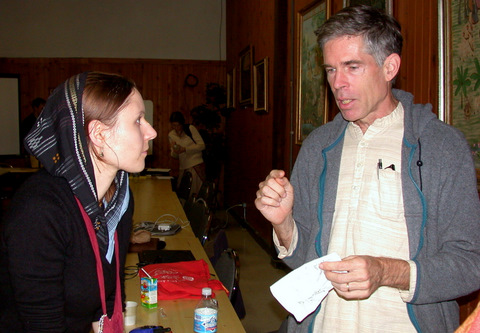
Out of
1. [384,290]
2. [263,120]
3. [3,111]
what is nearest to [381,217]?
[384,290]

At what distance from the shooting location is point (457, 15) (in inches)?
89.0

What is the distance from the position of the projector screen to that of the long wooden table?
5.54m

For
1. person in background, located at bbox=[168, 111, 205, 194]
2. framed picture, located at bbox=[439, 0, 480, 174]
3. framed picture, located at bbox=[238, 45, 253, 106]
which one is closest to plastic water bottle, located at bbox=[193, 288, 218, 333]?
framed picture, located at bbox=[439, 0, 480, 174]

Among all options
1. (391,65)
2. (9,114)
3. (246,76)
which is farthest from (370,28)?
(9,114)

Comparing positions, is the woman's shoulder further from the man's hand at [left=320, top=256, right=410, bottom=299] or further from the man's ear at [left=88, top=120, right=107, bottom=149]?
the man's hand at [left=320, top=256, right=410, bottom=299]

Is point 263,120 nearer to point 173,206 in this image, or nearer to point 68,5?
point 173,206

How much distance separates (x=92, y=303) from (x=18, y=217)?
39cm

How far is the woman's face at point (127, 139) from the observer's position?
154cm

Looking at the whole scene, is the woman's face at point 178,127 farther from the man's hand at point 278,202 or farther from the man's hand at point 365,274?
the man's hand at point 365,274

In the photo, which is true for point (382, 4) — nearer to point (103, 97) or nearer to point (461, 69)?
point (461, 69)

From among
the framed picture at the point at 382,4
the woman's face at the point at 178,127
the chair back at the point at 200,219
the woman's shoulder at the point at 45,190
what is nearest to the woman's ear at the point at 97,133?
the woman's shoulder at the point at 45,190

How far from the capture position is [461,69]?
88.5 inches

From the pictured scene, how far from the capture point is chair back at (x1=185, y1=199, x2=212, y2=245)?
10.7ft

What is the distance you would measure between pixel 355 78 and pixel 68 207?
994 mm
